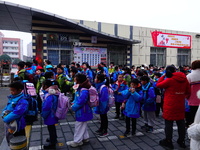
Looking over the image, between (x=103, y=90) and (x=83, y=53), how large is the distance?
27.1 ft

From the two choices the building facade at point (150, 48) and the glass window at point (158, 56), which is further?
the glass window at point (158, 56)

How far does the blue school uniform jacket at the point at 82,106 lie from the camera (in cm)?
338

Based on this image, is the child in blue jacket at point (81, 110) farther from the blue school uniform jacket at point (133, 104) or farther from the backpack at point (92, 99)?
the blue school uniform jacket at point (133, 104)

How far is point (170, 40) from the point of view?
50.6 ft

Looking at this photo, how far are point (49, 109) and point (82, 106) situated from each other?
691 mm

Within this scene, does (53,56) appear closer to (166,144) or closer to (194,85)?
(194,85)

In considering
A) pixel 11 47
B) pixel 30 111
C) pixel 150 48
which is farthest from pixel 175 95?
pixel 11 47

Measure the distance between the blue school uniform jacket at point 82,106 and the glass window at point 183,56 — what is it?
15.4 m

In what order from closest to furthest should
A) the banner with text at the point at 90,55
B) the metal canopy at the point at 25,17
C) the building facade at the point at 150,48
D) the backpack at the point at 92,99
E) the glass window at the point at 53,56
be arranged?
the backpack at the point at 92,99
the metal canopy at the point at 25,17
the glass window at the point at 53,56
the banner with text at the point at 90,55
the building facade at the point at 150,48

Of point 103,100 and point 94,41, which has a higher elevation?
point 94,41

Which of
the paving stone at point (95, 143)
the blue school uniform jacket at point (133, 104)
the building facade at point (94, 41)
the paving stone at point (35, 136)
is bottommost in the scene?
the paving stone at point (95, 143)

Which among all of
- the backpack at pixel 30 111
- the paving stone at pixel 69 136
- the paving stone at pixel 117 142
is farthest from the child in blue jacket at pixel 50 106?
the paving stone at pixel 117 142

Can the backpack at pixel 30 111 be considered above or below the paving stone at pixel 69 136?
above

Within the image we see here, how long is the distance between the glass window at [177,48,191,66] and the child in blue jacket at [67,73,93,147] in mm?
15413
